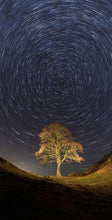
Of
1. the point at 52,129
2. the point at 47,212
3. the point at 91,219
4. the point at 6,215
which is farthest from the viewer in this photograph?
the point at 52,129

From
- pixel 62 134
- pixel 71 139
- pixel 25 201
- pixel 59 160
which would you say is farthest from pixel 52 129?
pixel 25 201

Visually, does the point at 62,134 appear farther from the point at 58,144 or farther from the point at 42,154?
the point at 42,154

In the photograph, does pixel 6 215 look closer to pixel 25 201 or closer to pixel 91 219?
pixel 25 201

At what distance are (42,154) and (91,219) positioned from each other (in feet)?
49.2

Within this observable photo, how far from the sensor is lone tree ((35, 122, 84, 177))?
51.4 feet

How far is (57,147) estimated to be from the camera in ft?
54.2

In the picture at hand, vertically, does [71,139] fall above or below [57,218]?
above

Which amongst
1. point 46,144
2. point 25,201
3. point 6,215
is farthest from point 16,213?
point 46,144

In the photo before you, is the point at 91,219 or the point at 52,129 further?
the point at 52,129

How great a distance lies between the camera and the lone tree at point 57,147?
15672 mm

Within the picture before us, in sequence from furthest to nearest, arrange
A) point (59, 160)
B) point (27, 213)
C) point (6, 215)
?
point (59, 160) → point (27, 213) → point (6, 215)

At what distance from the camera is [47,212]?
1.79 m

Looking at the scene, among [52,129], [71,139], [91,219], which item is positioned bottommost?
[91,219]

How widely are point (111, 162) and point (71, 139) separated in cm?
689
